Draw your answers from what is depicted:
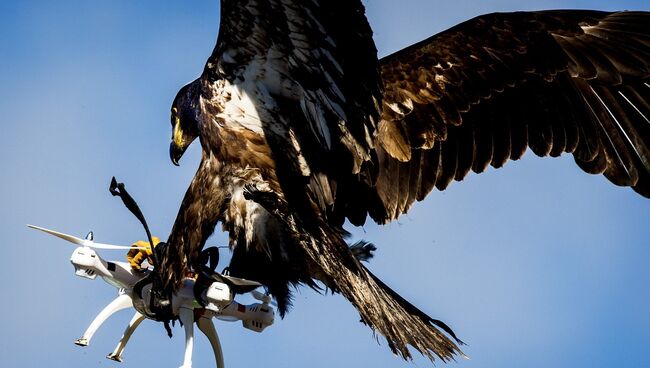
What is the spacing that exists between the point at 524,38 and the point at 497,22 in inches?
7.7

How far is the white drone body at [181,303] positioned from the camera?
591cm

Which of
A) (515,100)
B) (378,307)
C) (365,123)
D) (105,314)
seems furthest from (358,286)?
(515,100)

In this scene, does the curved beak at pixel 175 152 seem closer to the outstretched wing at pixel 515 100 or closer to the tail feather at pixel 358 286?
the tail feather at pixel 358 286

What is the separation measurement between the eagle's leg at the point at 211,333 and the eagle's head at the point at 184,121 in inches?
40.1

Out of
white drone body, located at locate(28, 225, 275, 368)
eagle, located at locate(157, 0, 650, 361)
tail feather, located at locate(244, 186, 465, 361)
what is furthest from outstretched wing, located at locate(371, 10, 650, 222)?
white drone body, located at locate(28, 225, 275, 368)

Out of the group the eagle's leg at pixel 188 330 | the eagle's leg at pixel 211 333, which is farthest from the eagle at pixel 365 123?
the eagle's leg at pixel 211 333

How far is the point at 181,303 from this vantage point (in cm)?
615

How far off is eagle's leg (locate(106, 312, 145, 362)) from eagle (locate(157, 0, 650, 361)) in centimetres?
29

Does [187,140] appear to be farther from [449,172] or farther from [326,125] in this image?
[449,172]

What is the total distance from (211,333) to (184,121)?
1.27m

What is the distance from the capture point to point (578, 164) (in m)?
7.25

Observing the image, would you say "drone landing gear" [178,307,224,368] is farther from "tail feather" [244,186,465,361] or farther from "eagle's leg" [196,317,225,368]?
"tail feather" [244,186,465,361]

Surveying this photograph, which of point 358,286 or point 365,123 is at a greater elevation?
point 365,123

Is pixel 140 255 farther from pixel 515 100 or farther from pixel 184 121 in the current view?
pixel 515 100
